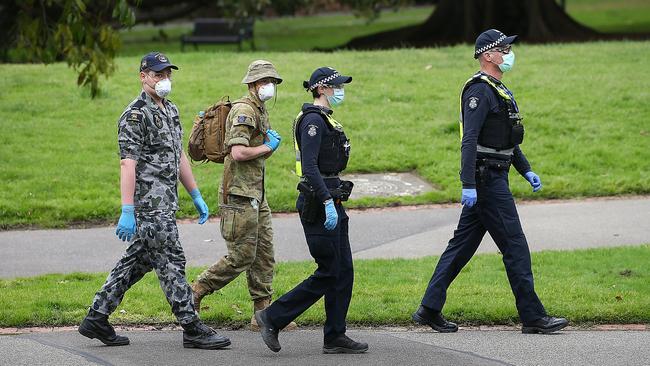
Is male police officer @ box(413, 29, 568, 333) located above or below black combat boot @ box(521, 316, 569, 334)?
above

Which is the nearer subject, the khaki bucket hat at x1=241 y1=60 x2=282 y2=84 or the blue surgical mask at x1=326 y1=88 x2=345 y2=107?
the blue surgical mask at x1=326 y1=88 x2=345 y2=107

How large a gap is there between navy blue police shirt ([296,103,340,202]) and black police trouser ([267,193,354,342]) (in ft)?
0.69

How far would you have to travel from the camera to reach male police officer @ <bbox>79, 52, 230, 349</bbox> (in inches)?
290

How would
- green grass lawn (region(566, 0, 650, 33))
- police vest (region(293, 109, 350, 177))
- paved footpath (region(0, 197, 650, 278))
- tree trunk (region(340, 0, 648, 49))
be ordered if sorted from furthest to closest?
green grass lawn (region(566, 0, 650, 33)) < tree trunk (region(340, 0, 648, 49)) < paved footpath (region(0, 197, 650, 278)) < police vest (region(293, 109, 350, 177))

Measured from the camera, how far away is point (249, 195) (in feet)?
26.3

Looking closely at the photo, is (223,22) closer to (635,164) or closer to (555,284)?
(635,164)

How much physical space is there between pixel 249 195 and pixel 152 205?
846 millimetres

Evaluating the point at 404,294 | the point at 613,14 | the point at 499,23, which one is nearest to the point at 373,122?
the point at 404,294

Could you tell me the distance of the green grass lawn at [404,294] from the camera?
845cm

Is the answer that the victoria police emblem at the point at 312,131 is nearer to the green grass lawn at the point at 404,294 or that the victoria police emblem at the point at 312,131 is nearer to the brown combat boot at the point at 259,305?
the brown combat boot at the point at 259,305

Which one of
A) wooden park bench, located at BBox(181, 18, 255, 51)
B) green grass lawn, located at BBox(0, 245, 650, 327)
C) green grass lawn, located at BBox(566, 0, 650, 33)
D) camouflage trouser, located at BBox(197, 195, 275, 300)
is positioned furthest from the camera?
green grass lawn, located at BBox(566, 0, 650, 33)

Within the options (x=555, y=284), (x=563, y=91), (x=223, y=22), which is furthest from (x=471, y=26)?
(x=555, y=284)

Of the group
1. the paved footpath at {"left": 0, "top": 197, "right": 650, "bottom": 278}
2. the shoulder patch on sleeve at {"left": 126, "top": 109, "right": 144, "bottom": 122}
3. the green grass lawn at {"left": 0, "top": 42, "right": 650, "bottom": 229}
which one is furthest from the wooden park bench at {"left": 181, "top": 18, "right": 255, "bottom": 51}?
the shoulder patch on sleeve at {"left": 126, "top": 109, "right": 144, "bottom": 122}

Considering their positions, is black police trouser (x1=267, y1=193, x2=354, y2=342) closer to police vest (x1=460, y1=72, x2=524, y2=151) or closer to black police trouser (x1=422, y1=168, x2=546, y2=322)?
black police trouser (x1=422, y1=168, x2=546, y2=322)
